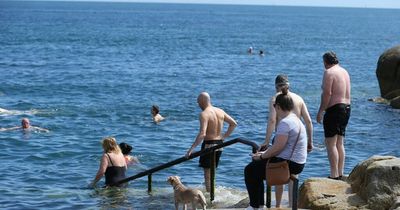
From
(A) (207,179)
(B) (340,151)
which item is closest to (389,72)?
(A) (207,179)

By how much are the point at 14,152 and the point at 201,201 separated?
10114 mm

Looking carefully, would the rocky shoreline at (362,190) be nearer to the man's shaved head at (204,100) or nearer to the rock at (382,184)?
the rock at (382,184)

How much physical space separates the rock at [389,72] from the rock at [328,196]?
20.9 meters

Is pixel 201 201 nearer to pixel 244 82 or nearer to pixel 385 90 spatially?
pixel 385 90

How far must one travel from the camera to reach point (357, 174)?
9430 millimetres

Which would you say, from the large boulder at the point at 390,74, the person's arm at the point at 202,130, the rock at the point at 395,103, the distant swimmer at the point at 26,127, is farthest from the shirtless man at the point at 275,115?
the large boulder at the point at 390,74

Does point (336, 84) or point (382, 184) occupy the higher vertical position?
point (336, 84)

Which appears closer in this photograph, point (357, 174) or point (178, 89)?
point (357, 174)

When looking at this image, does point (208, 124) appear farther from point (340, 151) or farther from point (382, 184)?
point (382, 184)

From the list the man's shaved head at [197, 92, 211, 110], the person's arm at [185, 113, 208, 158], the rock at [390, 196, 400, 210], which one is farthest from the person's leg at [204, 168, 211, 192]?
the rock at [390, 196, 400, 210]

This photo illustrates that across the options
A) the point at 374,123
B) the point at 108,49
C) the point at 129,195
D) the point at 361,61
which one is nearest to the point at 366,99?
the point at 374,123

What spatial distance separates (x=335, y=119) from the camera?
10555 millimetres

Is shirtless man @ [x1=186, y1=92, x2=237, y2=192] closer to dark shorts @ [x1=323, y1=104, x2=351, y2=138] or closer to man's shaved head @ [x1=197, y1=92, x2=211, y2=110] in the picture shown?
man's shaved head @ [x1=197, y1=92, x2=211, y2=110]

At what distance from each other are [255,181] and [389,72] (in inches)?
893
